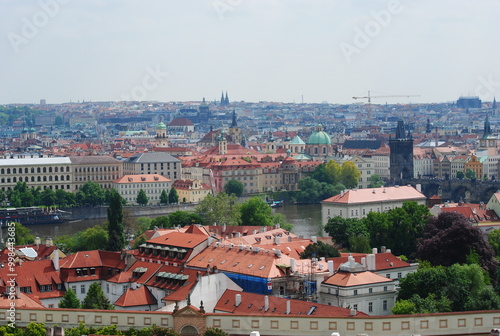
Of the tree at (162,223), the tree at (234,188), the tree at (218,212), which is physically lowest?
the tree at (234,188)

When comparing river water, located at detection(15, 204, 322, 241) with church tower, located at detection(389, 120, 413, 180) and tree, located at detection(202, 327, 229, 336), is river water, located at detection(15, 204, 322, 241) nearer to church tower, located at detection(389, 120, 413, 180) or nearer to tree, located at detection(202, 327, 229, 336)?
church tower, located at detection(389, 120, 413, 180)

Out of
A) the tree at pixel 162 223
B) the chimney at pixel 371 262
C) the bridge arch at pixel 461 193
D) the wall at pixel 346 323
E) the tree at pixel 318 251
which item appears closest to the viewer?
the wall at pixel 346 323

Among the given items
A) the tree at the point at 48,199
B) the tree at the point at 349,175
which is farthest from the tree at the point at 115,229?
the tree at the point at 349,175

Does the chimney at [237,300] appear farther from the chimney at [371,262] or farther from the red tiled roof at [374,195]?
the red tiled roof at [374,195]

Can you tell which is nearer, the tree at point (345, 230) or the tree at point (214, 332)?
the tree at point (214, 332)

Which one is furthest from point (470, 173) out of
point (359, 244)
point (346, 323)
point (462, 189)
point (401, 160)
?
point (346, 323)
